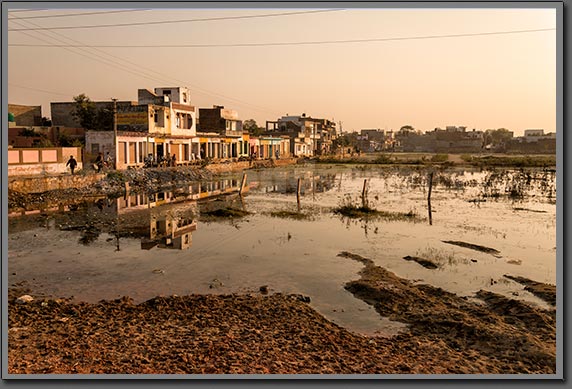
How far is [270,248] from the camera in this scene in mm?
15750

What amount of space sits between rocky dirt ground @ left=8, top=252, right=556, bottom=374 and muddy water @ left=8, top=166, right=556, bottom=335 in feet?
2.71

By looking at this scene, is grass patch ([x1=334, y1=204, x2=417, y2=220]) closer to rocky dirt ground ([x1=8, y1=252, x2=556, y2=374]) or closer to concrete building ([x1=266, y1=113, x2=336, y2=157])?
rocky dirt ground ([x1=8, y1=252, x2=556, y2=374])

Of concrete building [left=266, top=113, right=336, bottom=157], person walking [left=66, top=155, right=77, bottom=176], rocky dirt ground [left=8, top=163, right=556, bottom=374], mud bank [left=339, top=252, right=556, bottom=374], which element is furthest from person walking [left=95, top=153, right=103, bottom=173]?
concrete building [left=266, top=113, right=336, bottom=157]

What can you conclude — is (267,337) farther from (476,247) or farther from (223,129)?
(223,129)

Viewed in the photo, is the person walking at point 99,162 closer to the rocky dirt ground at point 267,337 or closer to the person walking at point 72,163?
the person walking at point 72,163

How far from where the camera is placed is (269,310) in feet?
30.5

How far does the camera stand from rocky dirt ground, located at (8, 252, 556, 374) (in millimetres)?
6551

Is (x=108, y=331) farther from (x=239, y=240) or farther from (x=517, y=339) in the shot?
(x=239, y=240)

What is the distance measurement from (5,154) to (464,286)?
1047 centimetres

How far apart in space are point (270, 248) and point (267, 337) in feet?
26.3

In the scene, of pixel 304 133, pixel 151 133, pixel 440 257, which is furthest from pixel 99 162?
pixel 304 133

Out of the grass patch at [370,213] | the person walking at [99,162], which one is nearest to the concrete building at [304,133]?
the person walking at [99,162]

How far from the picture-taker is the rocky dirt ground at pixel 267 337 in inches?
258

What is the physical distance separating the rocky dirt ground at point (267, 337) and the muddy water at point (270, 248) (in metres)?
0.82
